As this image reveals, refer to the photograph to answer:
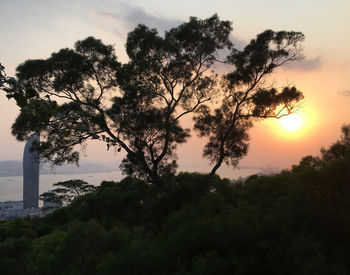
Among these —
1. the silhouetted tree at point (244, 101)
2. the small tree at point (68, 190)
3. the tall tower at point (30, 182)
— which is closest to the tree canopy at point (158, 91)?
the silhouetted tree at point (244, 101)

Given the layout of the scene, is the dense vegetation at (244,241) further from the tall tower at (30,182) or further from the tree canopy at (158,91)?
the tall tower at (30,182)

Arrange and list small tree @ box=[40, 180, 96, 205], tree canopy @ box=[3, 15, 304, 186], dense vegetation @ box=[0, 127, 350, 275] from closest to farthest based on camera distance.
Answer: dense vegetation @ box=[0, 127, 350, 275] → tree canopy @ box=[3, 15, 304, 186] → small tree @ box=[40, 180, 96, 205]

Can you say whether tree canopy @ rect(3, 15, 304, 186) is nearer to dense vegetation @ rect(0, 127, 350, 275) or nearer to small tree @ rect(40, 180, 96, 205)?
dense vegetation @ rect(0, 127, 350, 275)

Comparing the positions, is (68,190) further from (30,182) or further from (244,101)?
(30,182)

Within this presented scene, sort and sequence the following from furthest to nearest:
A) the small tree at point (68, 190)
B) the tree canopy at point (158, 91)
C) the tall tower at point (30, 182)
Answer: the tall tower at point (30, 182) < the small tree at point (68, 190) < the tree canopy at point (158, 91)

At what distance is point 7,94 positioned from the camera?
2992mm

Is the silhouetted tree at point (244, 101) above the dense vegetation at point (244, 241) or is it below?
above

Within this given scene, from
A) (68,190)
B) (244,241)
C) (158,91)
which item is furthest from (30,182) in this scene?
(244,241)

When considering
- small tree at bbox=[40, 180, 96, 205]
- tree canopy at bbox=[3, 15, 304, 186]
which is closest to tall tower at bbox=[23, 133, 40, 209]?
small tree at bbox=[40, 180, 96, 205]

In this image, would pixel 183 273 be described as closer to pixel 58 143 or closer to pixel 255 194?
pixel 255 194

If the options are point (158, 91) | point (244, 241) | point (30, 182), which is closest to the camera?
point (244, 241)

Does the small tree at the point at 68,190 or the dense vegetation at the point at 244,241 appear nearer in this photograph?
the dense vegetation at the point at 244,241

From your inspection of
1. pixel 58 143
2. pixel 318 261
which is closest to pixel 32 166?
pixel 58 143

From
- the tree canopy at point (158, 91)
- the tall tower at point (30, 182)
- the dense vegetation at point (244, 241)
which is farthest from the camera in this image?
the tall tower at point (30, 182)
